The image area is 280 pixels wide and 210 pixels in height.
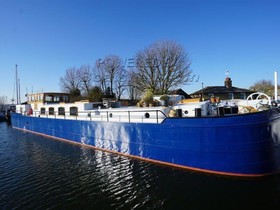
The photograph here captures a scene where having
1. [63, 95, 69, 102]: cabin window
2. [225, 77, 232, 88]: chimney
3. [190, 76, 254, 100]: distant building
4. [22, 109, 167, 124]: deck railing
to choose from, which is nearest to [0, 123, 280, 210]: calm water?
[22, 109, 167, 124]: deck railing

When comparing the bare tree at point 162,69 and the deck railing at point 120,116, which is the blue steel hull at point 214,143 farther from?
the bare tree at point 162,69

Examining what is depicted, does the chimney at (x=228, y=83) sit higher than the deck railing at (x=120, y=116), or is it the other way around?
the chimney at (x=228, y=83)

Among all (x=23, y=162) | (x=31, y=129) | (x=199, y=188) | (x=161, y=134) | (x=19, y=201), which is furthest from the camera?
(x=31, y=129)

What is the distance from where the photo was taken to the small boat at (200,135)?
31.9ft

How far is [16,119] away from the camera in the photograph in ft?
104

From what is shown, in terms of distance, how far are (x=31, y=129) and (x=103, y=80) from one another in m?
18.8

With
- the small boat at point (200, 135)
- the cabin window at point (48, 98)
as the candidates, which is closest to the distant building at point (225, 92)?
the cabin window at point (48, 98)

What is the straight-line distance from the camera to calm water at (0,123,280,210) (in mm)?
8039

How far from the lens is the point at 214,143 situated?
10227mm

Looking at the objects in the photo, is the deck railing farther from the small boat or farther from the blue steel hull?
the blue steel hull

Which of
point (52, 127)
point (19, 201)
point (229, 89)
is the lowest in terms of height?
point (19, 201)

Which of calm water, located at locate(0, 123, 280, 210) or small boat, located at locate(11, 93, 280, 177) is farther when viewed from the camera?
small boat, located at locate(11, 93, 280, 177)

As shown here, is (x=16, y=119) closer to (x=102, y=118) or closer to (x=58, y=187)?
(x=102, y=118)

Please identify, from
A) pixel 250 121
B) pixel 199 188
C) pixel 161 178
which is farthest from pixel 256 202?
pixel 161 178
